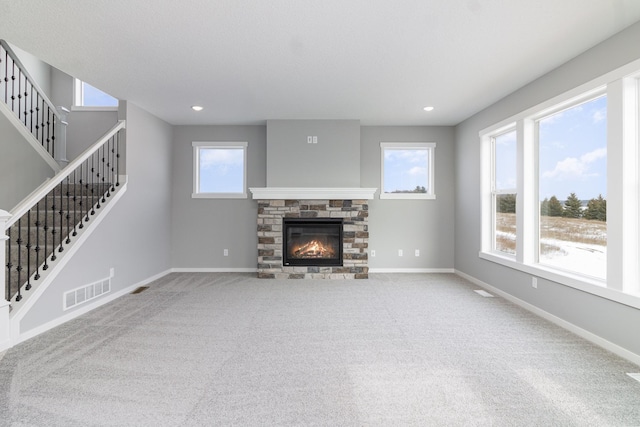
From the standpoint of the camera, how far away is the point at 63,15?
2.46m

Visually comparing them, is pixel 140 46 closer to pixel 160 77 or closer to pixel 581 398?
pixel 160 77

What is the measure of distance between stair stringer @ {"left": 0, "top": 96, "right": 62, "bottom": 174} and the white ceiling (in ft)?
4.89

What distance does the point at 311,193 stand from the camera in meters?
5.30

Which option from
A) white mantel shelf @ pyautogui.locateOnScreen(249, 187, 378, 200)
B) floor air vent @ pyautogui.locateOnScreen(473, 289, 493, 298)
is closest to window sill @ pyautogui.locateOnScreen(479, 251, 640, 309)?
floor air vent @ pyautogui.locateOnScreen(473, 289, 493, 298)

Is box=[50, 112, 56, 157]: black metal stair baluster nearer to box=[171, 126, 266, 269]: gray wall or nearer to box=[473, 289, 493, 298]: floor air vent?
box=[171, 126, 266, 269]: gray wall

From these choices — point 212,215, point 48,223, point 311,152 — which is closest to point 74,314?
point 48,223

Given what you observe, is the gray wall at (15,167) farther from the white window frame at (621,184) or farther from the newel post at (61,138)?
the white window frame at (621,184)

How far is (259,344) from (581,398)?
2.35 meters

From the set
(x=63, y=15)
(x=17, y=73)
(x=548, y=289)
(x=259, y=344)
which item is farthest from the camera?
(x=17, y=73)

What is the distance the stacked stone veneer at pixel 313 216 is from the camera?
5379mm

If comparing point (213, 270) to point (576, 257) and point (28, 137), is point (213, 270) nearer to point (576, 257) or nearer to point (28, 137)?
point (28, 137)

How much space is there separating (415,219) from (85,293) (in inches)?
201

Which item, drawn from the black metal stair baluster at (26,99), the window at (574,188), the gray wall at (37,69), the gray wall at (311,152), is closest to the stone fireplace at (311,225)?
the gray wall at (311,152)

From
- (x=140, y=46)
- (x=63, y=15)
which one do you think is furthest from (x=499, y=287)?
(x=63, y=15)
